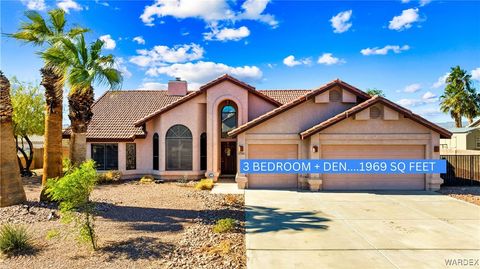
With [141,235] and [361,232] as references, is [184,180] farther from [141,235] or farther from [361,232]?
[361,232]

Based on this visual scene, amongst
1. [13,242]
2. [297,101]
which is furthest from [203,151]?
[13,242]

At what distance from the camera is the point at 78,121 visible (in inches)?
470

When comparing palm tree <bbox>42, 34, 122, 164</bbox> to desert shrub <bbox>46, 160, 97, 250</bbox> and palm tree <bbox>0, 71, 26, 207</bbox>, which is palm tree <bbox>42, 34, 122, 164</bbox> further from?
desert shrub <bbox>46, 160, 97, 250</bbox>

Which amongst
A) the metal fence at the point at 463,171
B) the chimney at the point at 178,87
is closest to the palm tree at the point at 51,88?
the chimney at the point at 178,87

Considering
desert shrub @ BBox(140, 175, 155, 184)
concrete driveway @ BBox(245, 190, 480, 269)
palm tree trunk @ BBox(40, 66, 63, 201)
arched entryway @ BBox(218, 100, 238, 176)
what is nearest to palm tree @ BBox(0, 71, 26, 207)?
palm tree trunk @ BBox(40, 66, 63, 201)

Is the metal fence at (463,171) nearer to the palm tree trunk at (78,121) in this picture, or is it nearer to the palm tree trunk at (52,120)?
the palm tree trunk at (78,121)

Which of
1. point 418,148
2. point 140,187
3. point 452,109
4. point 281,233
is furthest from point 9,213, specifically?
point 452,109

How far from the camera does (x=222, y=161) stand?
1997cm

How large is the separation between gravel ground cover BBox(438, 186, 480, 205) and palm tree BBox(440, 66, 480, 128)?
3752 cm

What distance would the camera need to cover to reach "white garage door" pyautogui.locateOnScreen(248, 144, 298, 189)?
16.4 metres

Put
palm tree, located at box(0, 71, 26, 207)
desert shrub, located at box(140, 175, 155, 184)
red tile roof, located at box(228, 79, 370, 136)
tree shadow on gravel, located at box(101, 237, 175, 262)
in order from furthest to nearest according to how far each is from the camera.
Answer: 1. desert shrub, located at box(140, 175, 155, 184)
2. red tile roof, located at box(228, 79, 370, 136)
3. palm tree, located at box(0, 71, 26, 207)
4. tree shadow on gravel, located at box(101, 237, 175, 262)

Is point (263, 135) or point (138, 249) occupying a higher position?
point (263, 135)

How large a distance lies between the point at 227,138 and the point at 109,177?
770cm

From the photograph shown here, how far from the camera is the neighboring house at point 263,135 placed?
15.5 metres
